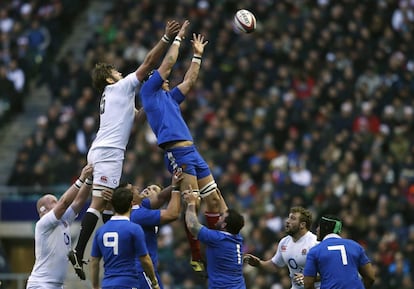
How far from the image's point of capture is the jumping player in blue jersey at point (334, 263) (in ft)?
44.2

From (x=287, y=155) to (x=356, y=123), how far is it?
1.53 m

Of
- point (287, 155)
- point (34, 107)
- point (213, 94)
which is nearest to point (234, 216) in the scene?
point (287, 155)

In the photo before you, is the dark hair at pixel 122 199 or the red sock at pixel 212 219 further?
the red sock at pixel 212 219

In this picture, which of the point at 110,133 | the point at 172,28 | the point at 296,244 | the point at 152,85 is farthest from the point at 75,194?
the point at 296,244

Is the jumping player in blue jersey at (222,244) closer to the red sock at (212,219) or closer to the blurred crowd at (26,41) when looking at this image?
the red sock at (212,219)

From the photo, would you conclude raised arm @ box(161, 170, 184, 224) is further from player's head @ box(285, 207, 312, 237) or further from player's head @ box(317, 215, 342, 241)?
player's head @ box(317, 215, 342, 241)

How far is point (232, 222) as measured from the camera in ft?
44.0

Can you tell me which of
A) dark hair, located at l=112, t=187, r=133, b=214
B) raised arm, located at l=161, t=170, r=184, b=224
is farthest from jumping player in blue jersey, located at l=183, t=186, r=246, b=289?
dark hair, located at l=112, t=187, r=133, b=214

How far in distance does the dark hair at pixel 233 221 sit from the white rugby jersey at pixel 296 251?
1480 millimetres

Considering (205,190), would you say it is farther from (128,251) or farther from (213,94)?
(213,94)

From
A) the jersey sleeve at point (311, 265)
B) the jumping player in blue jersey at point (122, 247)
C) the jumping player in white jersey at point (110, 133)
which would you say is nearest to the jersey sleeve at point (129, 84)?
the jumping player in white jersey at point (110, 133)

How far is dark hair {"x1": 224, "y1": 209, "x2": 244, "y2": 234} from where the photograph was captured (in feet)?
43.9

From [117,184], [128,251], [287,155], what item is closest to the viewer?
[128,251]

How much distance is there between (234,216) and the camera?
527 inches
